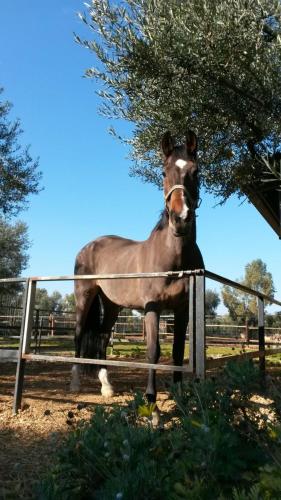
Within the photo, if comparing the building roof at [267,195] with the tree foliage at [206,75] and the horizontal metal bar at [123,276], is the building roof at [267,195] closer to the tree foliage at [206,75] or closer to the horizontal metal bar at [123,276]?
the tree foliage at [206,75]

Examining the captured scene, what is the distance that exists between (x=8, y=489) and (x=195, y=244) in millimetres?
3128

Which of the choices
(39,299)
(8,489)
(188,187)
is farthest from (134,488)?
(39,299)

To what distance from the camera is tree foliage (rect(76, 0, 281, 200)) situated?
642 cm

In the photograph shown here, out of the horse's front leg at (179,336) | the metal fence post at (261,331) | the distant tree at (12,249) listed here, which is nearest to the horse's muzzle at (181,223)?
the horse's front leg at (179,336)

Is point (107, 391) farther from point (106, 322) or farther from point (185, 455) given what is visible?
point (185, 455)

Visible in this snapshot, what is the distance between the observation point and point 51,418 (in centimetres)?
419

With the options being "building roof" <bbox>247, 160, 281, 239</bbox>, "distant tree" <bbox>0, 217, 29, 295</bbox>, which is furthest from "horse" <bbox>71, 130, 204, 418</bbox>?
"distant tree" <bbox>0, 217, 29, 295</bbox>

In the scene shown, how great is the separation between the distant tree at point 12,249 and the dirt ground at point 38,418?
1007 inches

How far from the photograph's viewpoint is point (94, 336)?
688 centimetres

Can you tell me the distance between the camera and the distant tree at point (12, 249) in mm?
32697

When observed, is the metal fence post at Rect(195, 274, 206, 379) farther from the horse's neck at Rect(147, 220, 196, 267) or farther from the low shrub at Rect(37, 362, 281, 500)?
the low shrub at Rect(37, 362, 281, 500)

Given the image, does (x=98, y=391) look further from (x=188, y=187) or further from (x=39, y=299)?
(x=39, y=299)

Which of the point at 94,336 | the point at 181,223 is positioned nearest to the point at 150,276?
the point at 181,223

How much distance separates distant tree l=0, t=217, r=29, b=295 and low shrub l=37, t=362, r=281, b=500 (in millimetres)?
30418
